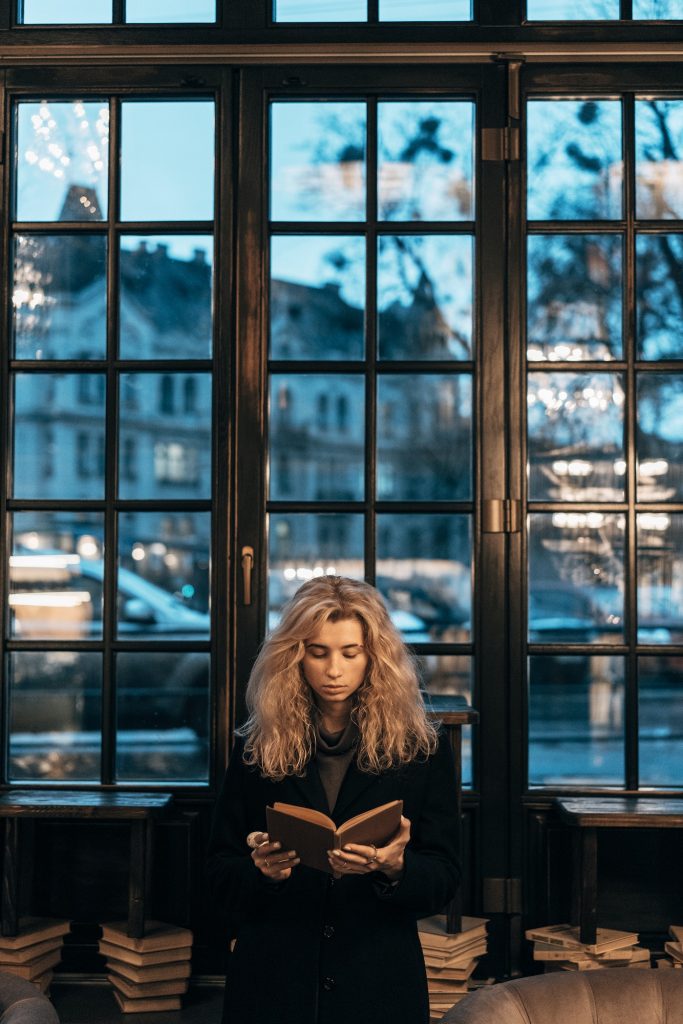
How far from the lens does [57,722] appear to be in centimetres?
471

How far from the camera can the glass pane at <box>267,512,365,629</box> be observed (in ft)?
15.4

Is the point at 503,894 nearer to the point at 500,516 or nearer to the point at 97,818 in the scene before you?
the point at 500,516

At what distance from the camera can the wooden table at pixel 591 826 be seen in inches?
164

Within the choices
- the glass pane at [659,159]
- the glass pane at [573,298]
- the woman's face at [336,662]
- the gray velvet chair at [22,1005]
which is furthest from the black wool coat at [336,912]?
the glass pane at [659,159]

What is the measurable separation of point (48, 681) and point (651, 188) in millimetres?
3060

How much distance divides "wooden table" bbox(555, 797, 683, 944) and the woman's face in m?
1.87

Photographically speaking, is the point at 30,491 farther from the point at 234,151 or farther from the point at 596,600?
the point at 596,600

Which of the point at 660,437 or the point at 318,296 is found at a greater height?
the point at 318,296

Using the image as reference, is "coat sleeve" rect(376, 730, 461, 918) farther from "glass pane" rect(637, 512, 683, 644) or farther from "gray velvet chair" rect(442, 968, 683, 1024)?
"glass pane" rect(637, 512, 683, 644)

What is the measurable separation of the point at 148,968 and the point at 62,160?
310 cm

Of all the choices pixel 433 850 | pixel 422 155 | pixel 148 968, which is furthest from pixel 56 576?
pixel 433 850

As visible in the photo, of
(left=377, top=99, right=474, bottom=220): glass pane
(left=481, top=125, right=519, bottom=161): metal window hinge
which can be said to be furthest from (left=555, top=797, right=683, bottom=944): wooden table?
(left=481, top=125, right=519, bottom=161): metal window hinge

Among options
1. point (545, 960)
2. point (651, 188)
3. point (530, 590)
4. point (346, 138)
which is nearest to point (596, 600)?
point (530, 590)

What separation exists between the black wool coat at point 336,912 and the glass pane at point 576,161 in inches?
110
